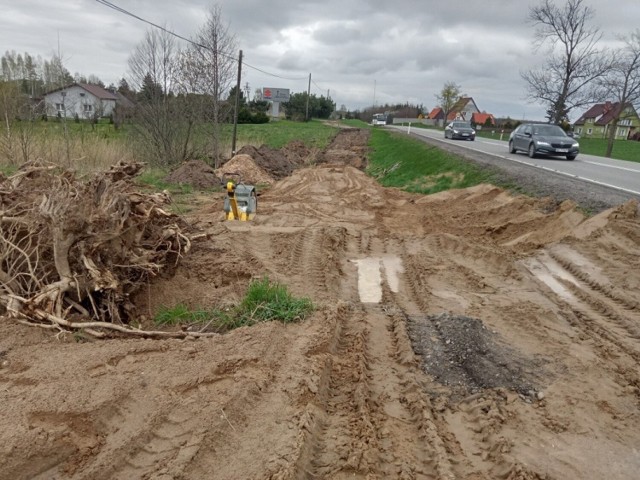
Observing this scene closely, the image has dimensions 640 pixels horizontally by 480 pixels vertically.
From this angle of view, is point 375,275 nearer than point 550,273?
No

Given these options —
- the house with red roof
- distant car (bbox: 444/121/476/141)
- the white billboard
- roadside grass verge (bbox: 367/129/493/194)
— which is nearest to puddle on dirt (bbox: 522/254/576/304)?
roadside grass verge (bbox: 367/129/493/194)

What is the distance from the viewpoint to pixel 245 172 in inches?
796

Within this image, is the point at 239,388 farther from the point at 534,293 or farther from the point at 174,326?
the point at 534,293

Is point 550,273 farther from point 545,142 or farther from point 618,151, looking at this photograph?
point 618,151

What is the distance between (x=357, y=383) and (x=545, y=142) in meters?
18.5

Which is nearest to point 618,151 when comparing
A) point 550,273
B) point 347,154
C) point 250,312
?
point 347,154

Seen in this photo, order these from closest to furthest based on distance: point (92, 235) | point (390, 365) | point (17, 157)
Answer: point (390, 365) → point (92, 235) → point (17, 157)

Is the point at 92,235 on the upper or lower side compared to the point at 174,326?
upper

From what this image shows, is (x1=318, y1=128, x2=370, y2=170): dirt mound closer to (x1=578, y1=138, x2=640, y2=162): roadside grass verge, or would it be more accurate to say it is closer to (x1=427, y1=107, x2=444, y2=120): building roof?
(x1=578, y1=138, x2=640, y2=162): roadside grass verge

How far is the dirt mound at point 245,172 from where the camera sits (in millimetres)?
19859

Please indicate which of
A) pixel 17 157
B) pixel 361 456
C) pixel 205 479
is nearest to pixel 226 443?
pixel 205 479

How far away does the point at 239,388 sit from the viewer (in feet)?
12.9

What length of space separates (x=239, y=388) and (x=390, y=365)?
163cm

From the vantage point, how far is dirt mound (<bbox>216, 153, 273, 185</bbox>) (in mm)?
19859
